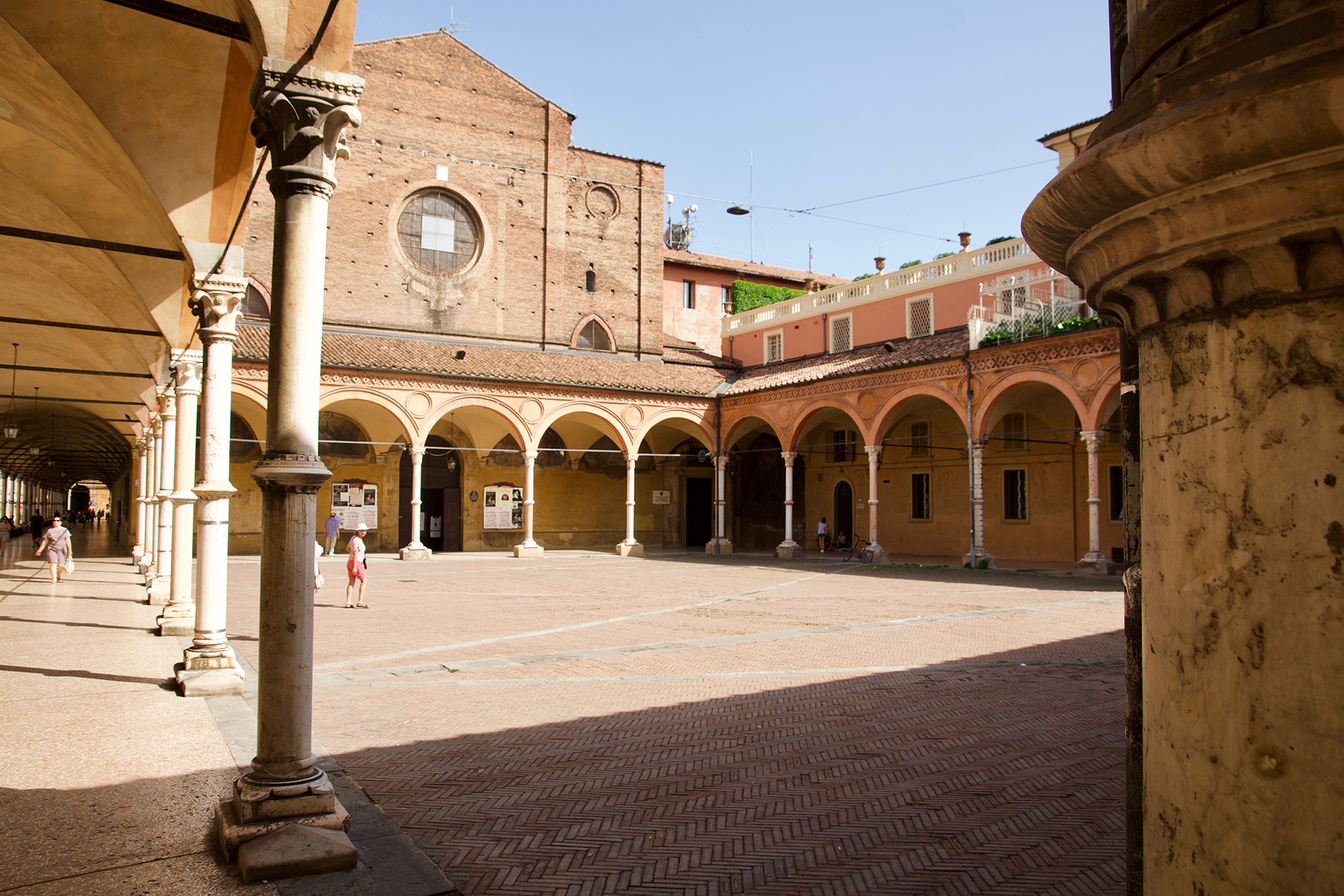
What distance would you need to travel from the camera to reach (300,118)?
14.0ft

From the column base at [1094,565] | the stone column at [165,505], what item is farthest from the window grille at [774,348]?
the stone column at [165,505]

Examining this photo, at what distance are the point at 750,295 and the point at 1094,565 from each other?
22.9 m

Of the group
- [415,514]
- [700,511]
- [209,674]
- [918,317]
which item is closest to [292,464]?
[209,674]

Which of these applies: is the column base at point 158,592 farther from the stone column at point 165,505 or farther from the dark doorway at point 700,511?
the dark doorway at point 700,511

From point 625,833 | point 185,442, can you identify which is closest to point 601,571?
point 185,442

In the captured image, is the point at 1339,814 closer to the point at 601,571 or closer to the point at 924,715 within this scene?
the point at 924,715

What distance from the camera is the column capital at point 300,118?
423cm

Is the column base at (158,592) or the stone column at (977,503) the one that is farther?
the stone column at (977,503)

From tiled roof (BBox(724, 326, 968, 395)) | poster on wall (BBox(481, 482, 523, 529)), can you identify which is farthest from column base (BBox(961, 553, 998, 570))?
poster on wall (BBox(481, 482, 523, 529))

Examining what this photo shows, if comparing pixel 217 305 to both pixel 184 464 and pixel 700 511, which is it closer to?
pixel 184 464

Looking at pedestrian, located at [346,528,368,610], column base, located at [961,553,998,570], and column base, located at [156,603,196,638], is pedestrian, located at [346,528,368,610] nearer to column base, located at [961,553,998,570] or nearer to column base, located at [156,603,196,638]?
column base, located at [156,603,196,638]

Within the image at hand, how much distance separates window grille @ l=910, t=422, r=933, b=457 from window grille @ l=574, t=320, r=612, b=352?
40.1 ft

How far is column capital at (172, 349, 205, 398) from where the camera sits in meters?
9.35

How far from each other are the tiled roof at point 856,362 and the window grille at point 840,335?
128 cm
